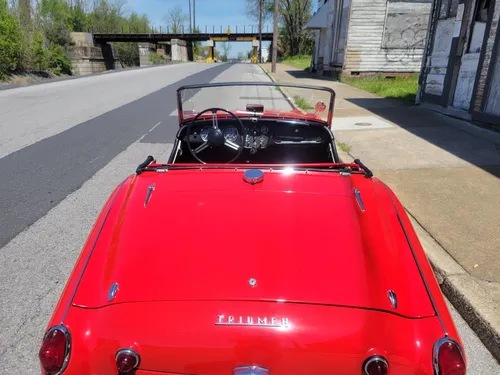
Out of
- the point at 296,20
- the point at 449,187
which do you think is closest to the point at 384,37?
the point at 449,187

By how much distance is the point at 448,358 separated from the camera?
1.39 meters

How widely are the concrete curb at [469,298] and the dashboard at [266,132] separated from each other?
143 cm

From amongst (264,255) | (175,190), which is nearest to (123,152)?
(175,190)

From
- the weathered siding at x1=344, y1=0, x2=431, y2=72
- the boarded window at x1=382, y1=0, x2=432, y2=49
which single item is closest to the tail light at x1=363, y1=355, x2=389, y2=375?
the weathered siding at x1=344, y1=0, x2=431, y2=72

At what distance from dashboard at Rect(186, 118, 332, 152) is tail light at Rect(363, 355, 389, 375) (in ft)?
6.67

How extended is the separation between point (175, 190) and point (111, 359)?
3.25ft

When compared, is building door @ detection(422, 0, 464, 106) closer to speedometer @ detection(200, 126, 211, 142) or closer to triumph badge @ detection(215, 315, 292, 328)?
speedometer @ detection(200, 126, 211, 142)

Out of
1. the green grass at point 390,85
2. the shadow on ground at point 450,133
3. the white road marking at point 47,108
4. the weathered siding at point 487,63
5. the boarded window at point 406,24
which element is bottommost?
the white road marking at point 47,108

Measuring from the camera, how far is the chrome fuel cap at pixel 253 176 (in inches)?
85.8

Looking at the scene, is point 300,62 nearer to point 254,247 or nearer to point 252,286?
point 254,247

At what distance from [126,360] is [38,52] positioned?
32.0 m

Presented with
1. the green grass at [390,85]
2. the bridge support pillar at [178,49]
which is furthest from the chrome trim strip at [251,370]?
the bridge support pillar at [178,49]

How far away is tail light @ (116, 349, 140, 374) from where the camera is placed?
1.38 metres

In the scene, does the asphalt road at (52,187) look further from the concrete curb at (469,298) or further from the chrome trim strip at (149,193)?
the chrome trim strip at (149,193)
